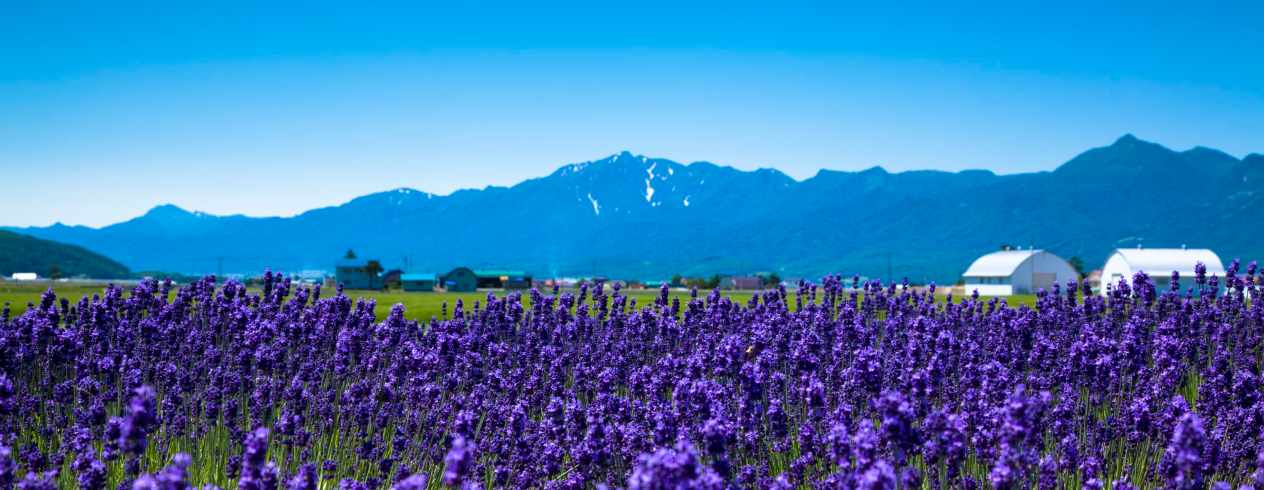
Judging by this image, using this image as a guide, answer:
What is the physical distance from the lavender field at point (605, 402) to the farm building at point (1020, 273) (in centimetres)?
7215

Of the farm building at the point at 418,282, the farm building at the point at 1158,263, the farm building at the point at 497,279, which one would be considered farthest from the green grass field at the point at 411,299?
the farm building at the point at 497,279

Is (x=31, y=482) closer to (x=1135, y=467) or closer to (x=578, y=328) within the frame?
(x=578, y=328)

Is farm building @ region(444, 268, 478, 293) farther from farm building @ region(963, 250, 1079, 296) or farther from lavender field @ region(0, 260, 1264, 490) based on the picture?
lavender field @ region(0, 260, 1264, 490)

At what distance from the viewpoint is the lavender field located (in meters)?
3.55

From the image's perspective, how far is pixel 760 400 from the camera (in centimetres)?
509

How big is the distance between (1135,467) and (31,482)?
576 cm

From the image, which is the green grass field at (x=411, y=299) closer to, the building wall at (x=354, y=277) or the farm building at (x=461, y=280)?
the farm building at (x=461, y=280)

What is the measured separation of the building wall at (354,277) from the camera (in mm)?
87500

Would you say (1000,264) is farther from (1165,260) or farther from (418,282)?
(418,282)

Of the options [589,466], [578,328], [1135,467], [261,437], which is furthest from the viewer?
[578,328]

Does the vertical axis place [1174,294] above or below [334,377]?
above

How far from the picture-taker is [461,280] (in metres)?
88.4

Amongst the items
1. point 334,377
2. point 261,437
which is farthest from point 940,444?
point 334,377

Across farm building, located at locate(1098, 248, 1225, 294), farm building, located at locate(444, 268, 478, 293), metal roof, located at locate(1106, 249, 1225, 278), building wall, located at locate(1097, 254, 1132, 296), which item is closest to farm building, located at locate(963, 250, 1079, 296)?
building wall, located at locate(1097, 254, 1132, 296)
